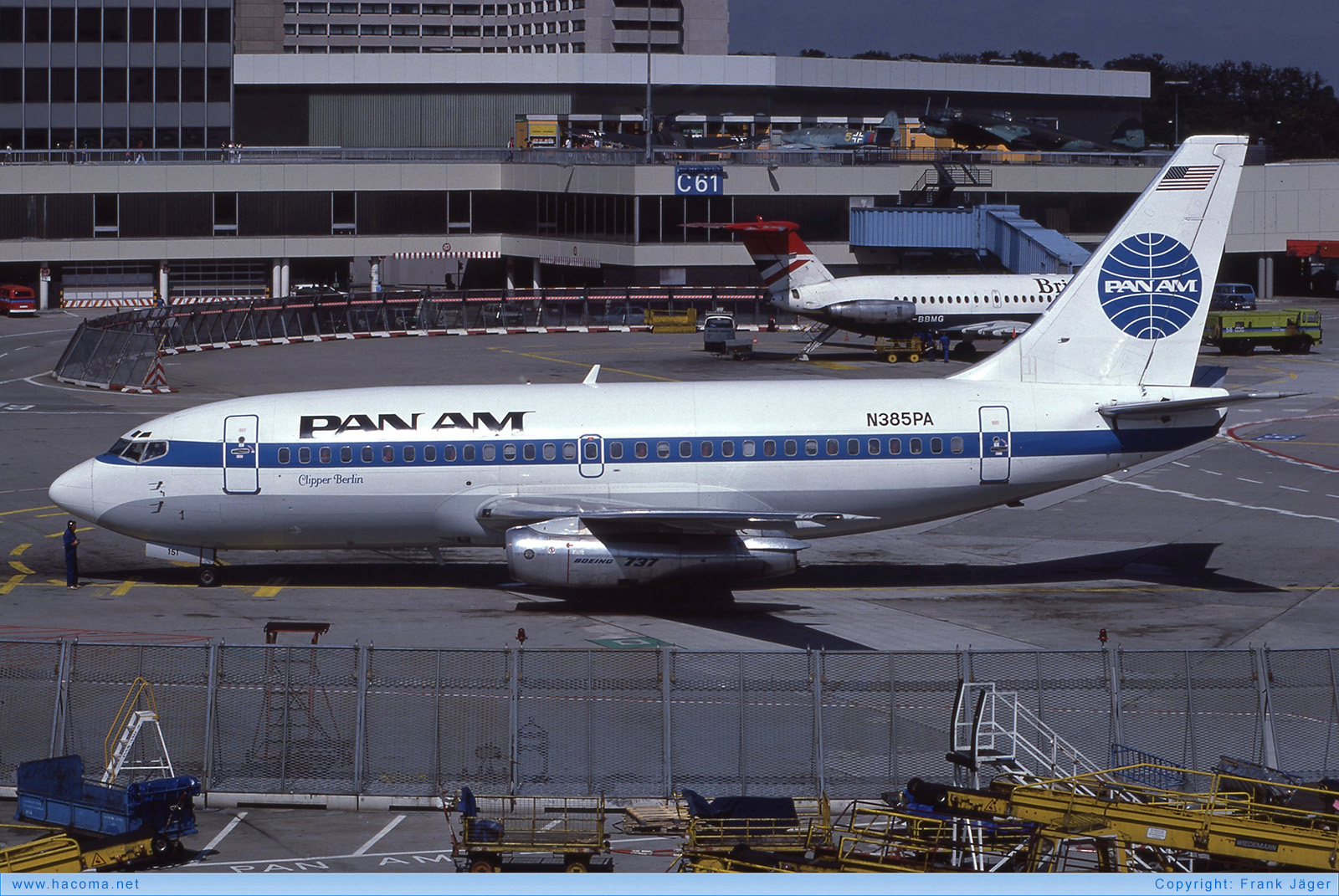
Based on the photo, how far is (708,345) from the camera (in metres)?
83.1

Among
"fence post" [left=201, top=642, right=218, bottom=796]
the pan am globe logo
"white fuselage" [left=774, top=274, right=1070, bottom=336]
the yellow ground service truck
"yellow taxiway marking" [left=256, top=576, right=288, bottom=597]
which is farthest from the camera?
the yellow ground service truck

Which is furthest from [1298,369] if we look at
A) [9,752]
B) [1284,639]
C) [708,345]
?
[9,752]

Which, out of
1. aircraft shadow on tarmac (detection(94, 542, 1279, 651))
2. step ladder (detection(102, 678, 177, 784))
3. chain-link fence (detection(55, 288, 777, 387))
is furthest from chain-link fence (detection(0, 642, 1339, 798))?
chain-link fence (detection(55, 288, 777, 387))

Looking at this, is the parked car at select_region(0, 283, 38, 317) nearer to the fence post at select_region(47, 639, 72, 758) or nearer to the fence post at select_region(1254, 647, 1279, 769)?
the fence post at select_region(47, 639, 72, 758)

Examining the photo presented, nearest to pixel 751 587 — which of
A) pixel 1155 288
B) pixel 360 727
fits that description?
pixel 1155 288

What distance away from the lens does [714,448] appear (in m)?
35.8

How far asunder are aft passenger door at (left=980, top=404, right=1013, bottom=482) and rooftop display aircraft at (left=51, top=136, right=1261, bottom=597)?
4 cm

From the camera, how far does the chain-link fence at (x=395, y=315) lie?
3270 inches

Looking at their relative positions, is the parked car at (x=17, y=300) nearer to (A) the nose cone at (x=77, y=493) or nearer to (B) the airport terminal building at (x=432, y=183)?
(B) the airport terminal building at (x=432, y=183)

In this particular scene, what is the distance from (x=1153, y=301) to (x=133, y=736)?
26.0m

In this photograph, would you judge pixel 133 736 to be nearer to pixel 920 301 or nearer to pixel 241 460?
pixel 241 460

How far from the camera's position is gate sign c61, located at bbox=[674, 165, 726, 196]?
106 meters

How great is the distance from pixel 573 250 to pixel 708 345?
34806 mm

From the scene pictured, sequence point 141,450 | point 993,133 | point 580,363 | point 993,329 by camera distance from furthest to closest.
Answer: point 993,133
point 580,363
point 993,329
point 141,450
